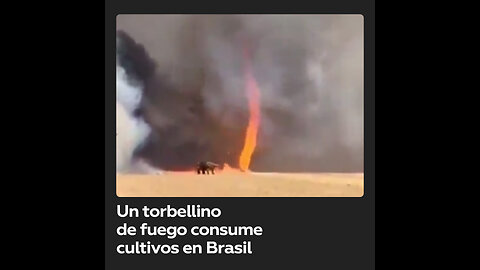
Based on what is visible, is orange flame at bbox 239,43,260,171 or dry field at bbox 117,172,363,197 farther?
orange flame at bbox 239,43,260,171

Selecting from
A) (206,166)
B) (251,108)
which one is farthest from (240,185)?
(251,108)

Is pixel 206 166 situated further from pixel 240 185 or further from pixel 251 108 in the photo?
pixel 251 108

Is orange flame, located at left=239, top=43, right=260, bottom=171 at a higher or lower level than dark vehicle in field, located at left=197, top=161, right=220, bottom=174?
higher

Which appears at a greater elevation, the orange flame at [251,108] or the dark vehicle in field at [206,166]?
the orange flame at [251,108]

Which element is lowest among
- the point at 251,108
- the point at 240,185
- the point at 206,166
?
the point at 240,185

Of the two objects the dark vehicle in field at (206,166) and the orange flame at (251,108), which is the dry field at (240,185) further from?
the orange flame at (251,108)

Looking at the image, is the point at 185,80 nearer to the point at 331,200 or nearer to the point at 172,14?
the point at 172,14

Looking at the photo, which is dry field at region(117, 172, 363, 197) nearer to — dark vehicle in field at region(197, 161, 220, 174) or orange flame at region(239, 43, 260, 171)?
dark vehicle in field at region(197, 161, 220, 174)
